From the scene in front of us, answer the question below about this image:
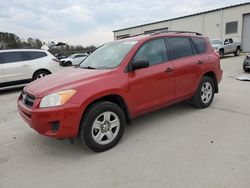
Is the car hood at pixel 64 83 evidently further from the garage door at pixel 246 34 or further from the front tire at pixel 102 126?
the garage door at pixel 246 34

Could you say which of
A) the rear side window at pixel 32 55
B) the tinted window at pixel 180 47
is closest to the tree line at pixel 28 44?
the rear side window at pixel 32 55

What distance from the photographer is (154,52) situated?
14.1 ft

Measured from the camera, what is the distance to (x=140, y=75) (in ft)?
12.8

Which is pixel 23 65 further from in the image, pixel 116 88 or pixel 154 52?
pixel 116 88

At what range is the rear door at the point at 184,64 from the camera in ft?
15.0

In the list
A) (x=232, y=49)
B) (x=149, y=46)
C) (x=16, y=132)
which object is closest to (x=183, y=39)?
(x=149, y=46)

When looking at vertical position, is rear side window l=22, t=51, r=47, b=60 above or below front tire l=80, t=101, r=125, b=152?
above

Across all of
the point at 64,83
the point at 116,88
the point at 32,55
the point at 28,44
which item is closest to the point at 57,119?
the point at 64,83

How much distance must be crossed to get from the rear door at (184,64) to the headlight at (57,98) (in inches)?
85.9

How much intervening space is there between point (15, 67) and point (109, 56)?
19.7ft

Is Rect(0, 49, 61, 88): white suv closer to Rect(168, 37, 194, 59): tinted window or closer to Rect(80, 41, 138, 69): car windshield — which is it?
Rect(80, 41, 138, 69): car windshield

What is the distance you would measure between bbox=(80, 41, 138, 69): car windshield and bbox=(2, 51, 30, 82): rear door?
208 inches

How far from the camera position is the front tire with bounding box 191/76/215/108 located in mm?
5129

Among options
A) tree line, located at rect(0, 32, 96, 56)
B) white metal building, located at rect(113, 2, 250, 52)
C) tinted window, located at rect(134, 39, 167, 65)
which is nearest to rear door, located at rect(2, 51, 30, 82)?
tinted window, located at rect(134, 39, 167, 65)
